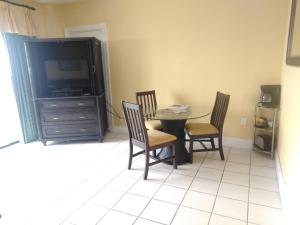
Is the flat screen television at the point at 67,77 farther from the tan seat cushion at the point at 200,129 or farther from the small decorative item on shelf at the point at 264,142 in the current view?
the small decorative item on shelf at the point at 264,142

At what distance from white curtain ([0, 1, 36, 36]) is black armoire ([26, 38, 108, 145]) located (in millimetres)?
261

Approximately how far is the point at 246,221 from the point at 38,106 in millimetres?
3301

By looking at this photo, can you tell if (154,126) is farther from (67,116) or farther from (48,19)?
(48,19)

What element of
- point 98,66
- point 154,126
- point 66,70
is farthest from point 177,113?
point 66,70

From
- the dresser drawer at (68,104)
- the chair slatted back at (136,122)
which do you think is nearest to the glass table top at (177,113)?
the chair slatted back at (136,122)

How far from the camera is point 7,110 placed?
12.2 ft

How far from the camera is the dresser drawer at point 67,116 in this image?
3.58 meters

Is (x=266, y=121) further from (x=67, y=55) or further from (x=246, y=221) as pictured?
(x=67, y=55)

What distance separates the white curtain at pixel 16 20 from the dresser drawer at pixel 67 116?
4.39ft

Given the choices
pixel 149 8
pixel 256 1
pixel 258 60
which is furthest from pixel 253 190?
pixel 149 8

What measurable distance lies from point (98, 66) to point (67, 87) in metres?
0.66

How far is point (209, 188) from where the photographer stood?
7.50 ft

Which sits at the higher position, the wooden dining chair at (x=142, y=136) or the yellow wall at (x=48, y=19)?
the yellow wall at (x=48, y=19)

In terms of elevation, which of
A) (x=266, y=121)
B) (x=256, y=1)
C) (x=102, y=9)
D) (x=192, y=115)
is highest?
(x=102, y=9)
